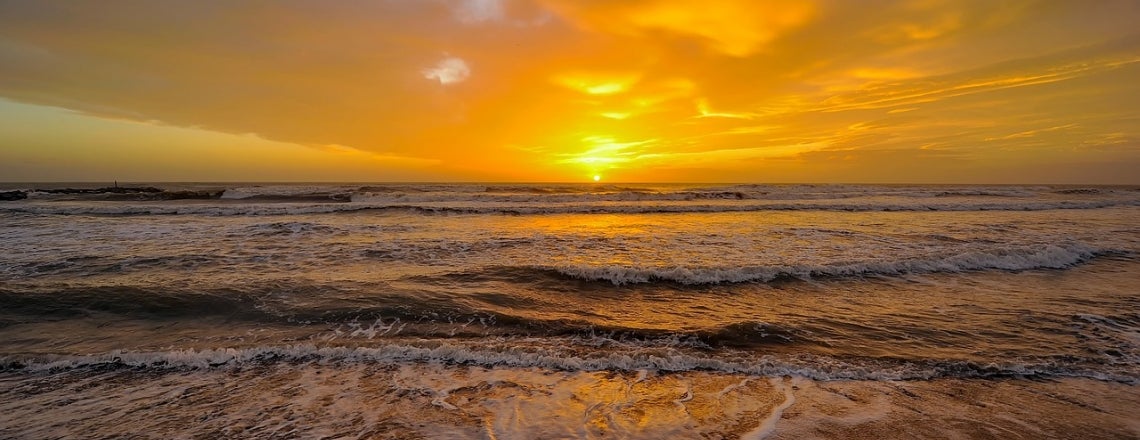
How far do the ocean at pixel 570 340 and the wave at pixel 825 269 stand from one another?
0.08m

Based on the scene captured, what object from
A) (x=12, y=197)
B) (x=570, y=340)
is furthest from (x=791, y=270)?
(x=12, y=197)

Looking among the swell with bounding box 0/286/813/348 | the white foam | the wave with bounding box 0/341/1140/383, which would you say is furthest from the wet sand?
the swell with bounding box 0/286/813/348

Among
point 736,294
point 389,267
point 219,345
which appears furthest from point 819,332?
point 389,267

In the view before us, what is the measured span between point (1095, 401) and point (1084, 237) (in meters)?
16.0

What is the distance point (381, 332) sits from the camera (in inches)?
261

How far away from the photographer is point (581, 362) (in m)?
5.41

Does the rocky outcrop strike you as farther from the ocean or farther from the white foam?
the white foam

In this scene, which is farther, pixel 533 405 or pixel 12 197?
pixel 12 197

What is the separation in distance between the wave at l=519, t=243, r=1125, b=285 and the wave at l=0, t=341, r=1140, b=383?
413 cm

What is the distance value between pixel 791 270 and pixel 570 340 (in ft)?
20.4

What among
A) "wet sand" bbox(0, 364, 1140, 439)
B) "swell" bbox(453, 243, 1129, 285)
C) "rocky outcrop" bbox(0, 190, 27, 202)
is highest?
"rocky outcrop" bbox(0, 190, 27, 202)

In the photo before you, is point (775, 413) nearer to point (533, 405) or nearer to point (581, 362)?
point (581, 362)

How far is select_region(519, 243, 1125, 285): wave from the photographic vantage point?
9.71m

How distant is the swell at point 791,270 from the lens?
31.9ft
